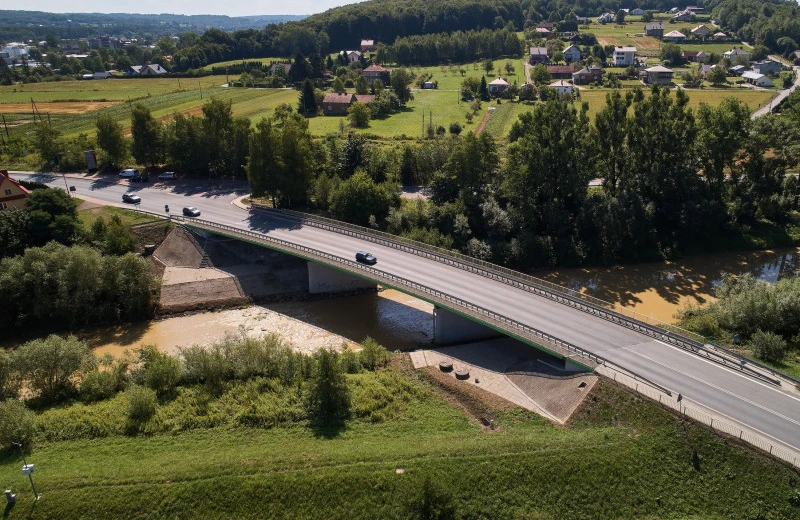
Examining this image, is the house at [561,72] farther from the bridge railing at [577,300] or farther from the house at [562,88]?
the bridge railing at [577,300]

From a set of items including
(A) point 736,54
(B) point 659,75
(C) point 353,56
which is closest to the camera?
(B) point 659,75

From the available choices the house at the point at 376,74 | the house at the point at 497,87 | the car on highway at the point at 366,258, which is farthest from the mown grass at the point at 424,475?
the house at the point at 376,74

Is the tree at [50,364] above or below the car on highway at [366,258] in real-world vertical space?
below

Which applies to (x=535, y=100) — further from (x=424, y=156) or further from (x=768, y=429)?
(x=768, y=429)

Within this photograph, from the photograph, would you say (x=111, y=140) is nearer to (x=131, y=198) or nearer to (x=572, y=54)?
(x=131, y=198)

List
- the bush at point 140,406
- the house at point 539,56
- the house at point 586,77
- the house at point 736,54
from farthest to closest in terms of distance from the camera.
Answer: the house at point 539,56 < the house at point 736,54 < the house at point 586,77 < the bush at point 140,406

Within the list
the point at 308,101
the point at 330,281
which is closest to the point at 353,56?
the point at 308,101

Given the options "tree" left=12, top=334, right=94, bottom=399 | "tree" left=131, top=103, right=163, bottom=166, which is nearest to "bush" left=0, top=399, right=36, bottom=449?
"tree" left=12, top=334, right=94, bottom=399
